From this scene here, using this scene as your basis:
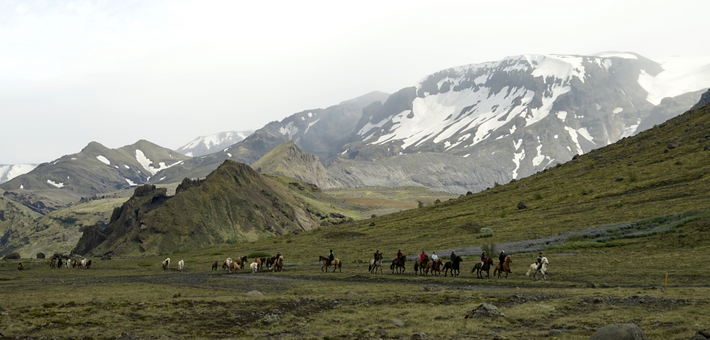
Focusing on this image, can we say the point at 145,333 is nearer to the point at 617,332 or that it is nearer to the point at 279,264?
the point at 617,332

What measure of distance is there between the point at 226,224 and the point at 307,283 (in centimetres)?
9128

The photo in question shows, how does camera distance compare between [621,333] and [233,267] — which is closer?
[621,333]

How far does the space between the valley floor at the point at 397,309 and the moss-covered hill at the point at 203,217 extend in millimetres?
80713

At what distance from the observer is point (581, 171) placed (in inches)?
4149

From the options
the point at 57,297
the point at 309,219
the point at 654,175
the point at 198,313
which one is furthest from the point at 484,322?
the point at 309,219

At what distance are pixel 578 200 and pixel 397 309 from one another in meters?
67.3

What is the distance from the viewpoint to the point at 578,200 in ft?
276

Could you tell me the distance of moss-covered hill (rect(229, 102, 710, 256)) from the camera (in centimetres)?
6700

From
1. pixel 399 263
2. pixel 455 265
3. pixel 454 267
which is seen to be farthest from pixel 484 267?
pixel 399 263

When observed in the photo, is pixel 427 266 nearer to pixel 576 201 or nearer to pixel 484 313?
pixel 484 313

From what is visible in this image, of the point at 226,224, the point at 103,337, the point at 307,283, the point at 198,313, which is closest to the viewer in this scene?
the point at 103,337

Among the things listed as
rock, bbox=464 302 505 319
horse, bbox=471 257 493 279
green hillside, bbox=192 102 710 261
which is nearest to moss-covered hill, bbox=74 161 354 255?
green hillside, bbox=192 102 710 261

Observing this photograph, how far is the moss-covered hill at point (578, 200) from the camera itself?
220 ft

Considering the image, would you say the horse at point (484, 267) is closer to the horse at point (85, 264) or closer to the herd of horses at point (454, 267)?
the herd of horses at point (454, 267)
